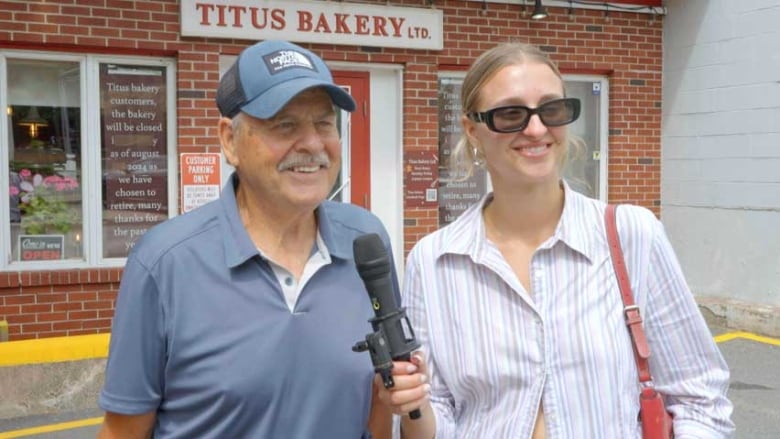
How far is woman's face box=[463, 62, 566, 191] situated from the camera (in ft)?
7.18

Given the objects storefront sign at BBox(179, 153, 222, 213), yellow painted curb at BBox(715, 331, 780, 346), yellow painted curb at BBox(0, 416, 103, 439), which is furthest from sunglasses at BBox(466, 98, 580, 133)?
yellow painted curb at BBox(715, 331, 780, 346)

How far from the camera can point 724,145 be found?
877 cm

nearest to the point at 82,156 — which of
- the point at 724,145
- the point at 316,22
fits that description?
the point at 316,22

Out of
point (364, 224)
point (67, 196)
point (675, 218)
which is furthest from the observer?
point (675, 218)

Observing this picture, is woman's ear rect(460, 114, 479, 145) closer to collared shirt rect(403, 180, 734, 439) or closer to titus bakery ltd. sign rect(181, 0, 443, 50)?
collared shirt rect(403, 180, 734, 439)

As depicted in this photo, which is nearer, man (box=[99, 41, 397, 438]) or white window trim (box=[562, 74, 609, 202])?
man (box=[99, 41, 397, 438])

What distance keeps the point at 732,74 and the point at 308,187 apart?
303 inches

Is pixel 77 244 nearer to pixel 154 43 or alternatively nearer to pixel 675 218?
pixel 154 43

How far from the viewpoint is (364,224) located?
2.28m

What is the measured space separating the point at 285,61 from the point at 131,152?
18.7 ft

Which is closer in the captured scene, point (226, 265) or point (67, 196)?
point (226, 265)

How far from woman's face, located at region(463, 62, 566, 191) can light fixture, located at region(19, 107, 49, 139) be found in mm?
5752

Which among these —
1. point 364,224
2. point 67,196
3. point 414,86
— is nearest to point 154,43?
point 67,196

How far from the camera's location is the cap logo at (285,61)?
197cm
